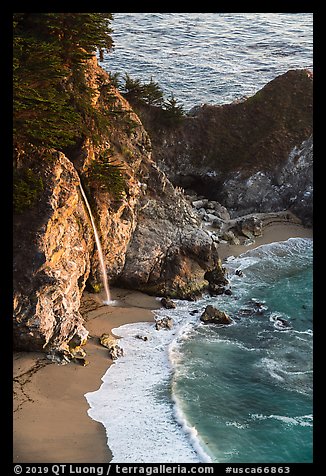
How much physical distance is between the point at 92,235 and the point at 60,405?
6321 mm

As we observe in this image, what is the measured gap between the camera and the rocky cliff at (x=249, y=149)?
29297 millimetres

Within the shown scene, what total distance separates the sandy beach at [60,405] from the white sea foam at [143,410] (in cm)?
34

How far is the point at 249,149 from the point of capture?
31281 mm

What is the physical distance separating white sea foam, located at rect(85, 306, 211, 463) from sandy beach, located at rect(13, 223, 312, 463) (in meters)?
0.34

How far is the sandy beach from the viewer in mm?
12094

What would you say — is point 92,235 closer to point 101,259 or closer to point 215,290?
point 101,259

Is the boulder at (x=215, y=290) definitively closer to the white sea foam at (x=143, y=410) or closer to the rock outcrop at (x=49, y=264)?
the white sea foam at (x=143, y=410)

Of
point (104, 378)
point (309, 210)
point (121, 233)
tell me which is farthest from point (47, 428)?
point (309, 210)

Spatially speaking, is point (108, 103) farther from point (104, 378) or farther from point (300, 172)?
point (300, 172)

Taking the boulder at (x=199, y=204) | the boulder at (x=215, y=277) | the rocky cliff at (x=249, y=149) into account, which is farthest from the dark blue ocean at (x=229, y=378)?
the boulder at (x=199, y=204)

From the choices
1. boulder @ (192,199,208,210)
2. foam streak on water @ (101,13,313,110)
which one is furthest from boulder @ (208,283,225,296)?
foam streak on water @ (101,13,313,110)

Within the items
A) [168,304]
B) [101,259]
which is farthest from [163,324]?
[101,259]

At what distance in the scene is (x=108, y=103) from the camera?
68.2ft
